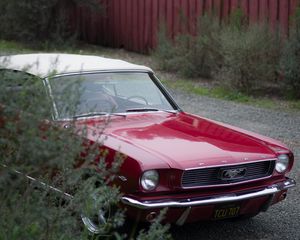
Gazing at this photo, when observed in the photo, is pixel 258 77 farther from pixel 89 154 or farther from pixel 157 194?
pixel 89 154

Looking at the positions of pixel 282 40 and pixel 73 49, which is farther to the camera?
pixel 73 49

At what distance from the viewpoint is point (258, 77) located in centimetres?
1306

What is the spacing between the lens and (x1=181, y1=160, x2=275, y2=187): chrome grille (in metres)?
5.11

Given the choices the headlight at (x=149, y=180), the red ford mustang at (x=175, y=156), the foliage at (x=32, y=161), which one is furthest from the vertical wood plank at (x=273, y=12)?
the foliage at (x=32, y=161)

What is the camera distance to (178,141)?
18.1ft

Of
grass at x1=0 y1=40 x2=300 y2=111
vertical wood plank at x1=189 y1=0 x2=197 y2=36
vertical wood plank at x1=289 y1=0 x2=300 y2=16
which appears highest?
vertical wood plank at x1=289 y1=0 x2=300 y2=16

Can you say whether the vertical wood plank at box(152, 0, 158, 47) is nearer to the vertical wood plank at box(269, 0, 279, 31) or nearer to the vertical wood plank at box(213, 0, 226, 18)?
the vertical wood plank at box(213, 0, 226, 18)

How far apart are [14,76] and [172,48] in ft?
42.6

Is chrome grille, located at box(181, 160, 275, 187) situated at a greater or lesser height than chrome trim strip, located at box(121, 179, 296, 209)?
greater

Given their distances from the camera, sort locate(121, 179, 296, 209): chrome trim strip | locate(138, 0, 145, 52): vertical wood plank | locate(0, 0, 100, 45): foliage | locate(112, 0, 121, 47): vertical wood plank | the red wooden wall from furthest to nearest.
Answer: locate(112, 0, 121, 47): vertical wood plank
locate(0, 0, 100, 45): foliage
locate(138, 0, 145, 52): vertical wood plank
the red wooden wall
locate(121, 179, 296, 209): chrome trim strip

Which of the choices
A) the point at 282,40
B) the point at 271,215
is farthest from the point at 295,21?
the point at 271,215

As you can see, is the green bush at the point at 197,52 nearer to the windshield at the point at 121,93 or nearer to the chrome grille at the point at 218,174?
the windshield at the point at 121,93

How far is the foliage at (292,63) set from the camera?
40.7 ft

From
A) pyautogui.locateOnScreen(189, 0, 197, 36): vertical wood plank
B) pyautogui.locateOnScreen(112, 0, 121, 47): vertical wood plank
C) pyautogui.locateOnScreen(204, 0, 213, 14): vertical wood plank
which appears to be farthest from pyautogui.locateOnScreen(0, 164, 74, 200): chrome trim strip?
pyautogui.locateOnScreen(112, 0, 121, 47): vertical wood plank
